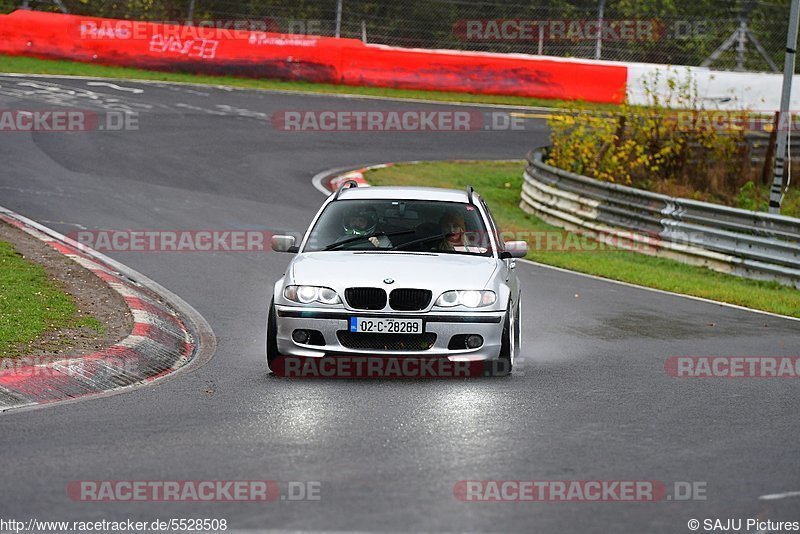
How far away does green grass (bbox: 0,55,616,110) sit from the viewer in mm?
32312

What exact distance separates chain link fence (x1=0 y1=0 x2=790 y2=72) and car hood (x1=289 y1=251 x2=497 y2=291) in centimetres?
2498

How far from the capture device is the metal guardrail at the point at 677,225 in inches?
689

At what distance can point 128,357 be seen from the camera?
32.9 feet

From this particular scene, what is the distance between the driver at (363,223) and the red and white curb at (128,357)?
5.24ft

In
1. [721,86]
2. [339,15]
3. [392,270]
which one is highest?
[339,15]

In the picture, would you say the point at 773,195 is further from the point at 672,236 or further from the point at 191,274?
the point at 191,274

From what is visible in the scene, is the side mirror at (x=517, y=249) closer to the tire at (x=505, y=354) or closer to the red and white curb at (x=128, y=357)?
the tire at (x=505, y=354)

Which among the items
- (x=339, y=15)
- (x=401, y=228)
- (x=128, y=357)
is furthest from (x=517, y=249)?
(x=339, y=15)

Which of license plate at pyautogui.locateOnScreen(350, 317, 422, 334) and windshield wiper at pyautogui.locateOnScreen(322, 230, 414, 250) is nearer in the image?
license plate at pyautogui.locateOnScreen(350, 317, 422, 334)

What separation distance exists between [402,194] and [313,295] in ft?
5.90

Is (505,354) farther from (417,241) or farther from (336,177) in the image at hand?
(336,177)

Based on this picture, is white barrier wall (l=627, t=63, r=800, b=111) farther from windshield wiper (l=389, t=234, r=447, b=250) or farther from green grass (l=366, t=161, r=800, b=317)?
windshield wiper (l=389, t=234, r=447, b=250)

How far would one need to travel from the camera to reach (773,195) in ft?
64.0

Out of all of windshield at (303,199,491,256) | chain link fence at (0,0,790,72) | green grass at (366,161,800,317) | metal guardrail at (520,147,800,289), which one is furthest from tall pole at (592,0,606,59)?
windshield at (303,199,491,256)
